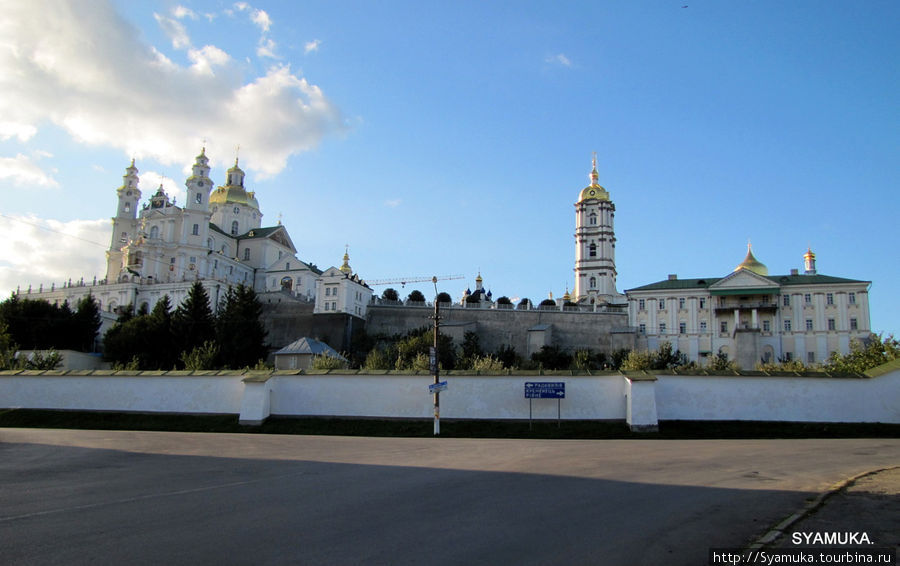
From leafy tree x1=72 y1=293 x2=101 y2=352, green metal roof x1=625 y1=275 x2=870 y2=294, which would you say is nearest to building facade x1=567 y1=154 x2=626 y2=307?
green metal roof x1=625 y1=275 x2=870 y2=294

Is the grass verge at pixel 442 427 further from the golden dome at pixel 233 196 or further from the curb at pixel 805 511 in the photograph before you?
the golden dome at pixel 233 196

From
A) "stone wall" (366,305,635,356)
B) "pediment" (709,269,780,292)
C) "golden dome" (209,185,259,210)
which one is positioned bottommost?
"stone wall" (366,305,635,356)

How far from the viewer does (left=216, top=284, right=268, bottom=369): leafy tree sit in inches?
2276

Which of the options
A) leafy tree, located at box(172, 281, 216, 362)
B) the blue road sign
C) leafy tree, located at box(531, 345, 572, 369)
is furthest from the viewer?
leafy tree, located at box(531, 345, 572, 369)

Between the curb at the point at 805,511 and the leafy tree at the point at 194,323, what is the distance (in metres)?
54.4

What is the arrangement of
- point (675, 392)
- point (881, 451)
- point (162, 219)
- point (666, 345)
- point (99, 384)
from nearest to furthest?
point (881, 451) < point (675, 392) < point (99, 384) < point (666, 345) < point (162, 219)

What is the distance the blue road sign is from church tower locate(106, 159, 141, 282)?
3119 inches

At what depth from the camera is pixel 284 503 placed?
10992mm

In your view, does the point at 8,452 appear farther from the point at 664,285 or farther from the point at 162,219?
the point at 162,219

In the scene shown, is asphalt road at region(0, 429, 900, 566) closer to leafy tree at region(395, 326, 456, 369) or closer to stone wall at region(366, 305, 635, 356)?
leafy tree at region(395, 326, 456, 369)

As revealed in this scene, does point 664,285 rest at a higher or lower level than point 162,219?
lower

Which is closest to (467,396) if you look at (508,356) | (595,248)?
(508,356)

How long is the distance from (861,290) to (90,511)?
2924 inches

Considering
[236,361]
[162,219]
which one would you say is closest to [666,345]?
[236,361]
